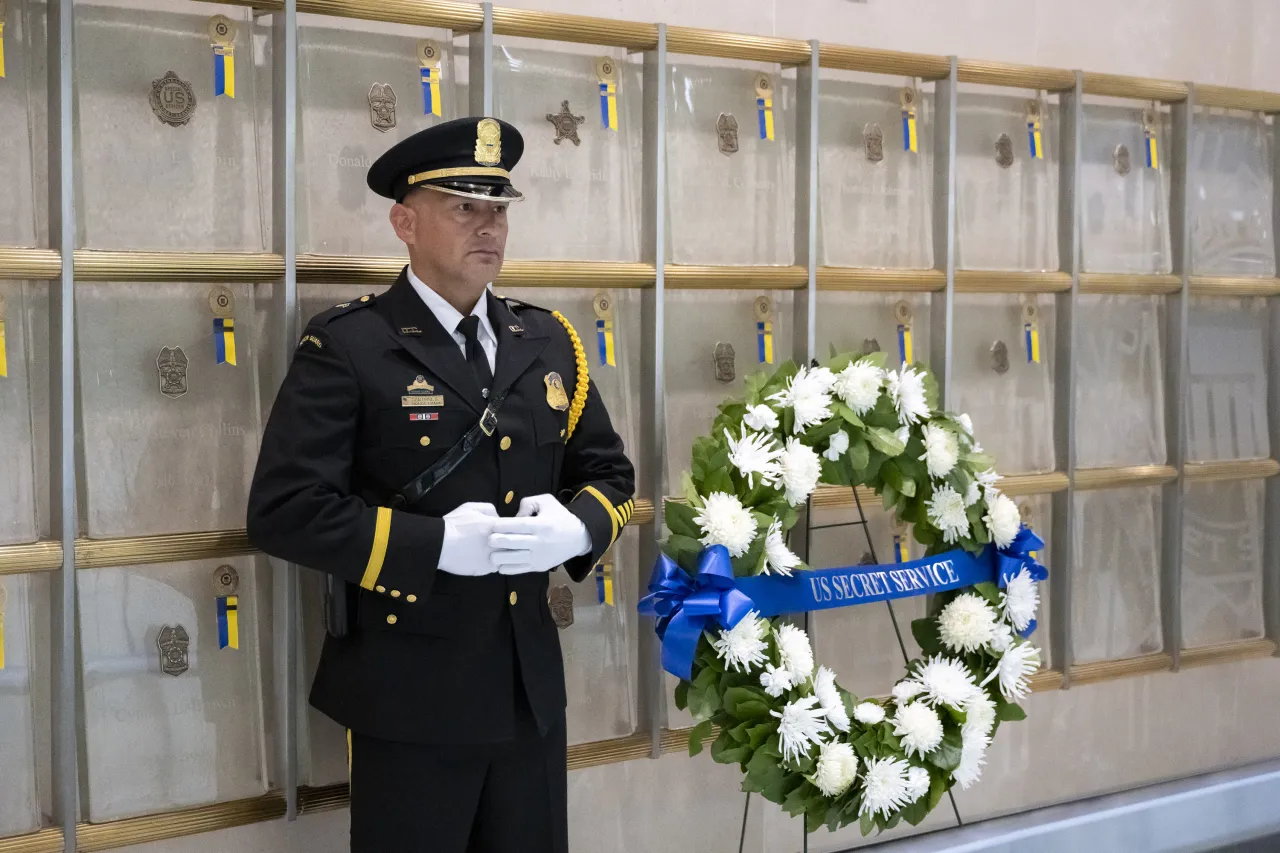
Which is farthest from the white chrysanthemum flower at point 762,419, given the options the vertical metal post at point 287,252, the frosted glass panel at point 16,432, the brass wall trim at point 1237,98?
the brass wall trim at point 1237,98

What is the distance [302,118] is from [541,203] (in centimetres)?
53

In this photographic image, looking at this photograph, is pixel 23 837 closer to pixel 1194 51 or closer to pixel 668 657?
pixel 668 657

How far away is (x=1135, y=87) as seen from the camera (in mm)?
3238

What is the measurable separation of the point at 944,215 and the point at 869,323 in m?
0.33

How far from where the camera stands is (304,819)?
8.25ft

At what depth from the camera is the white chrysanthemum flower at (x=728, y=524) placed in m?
2.41

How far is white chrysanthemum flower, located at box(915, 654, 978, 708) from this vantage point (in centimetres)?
254

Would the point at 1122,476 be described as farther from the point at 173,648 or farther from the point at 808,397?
the point at 173,648

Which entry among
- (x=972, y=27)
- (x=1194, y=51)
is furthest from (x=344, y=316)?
(x=1194, y=51)

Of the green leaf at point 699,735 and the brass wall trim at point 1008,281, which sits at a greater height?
the brass wall trim at point 1008,281

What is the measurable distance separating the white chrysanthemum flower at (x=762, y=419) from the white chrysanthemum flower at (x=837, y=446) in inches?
4.8

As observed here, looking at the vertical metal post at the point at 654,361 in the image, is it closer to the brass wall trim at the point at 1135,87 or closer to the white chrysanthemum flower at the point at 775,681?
the white chrysanthemum flower at the point at 775,681

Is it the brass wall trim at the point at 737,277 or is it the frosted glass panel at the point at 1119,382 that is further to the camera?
the frosted glass panel at the point at 1119,382

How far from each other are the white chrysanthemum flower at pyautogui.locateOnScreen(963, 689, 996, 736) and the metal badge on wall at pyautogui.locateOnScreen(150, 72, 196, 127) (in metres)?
1.94
